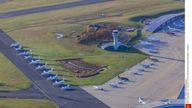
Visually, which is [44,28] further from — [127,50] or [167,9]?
[167,9]

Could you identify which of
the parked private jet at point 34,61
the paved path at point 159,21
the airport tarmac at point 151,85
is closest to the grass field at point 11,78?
the parked private jet at point 34,61

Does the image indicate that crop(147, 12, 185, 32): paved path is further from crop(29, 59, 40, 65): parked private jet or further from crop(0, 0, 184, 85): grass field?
crop(29, 59, 40, 65): parked private jet

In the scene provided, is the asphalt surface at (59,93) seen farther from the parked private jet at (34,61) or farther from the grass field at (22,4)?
the grass field at (22,4)

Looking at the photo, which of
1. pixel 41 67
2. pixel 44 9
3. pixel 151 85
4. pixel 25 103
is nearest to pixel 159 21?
pixel 44 9

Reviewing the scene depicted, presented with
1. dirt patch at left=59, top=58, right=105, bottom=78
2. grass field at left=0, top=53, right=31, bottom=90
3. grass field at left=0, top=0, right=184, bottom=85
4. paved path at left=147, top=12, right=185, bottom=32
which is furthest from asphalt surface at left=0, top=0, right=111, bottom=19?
dirt patch at left=59, top=58, right=105, bottom=78

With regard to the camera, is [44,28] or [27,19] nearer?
[44,28]

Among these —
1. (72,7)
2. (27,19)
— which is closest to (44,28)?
(27,19)
